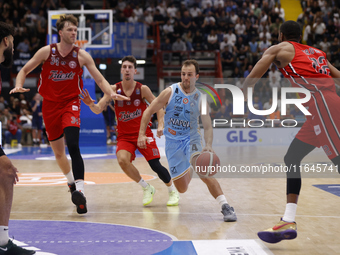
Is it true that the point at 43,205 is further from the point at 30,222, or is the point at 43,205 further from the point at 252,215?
the point at 252,215

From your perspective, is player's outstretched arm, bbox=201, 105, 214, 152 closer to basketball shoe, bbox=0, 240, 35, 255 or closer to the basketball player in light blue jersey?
the basketball player in light blue jersey

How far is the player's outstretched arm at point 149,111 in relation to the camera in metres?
5.24

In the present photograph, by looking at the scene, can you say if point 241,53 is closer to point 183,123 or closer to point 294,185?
point 183,123

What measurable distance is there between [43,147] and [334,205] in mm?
12343

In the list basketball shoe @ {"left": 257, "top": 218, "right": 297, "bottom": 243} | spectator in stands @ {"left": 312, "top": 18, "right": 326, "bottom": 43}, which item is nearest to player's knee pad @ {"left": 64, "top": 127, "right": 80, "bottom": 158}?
basketball shoe @ {"left": 257, "top": 218, "right": 297, "bottom": 243}

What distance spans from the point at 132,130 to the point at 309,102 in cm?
277

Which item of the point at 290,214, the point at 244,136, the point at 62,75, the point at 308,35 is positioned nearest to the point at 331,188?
the point at 290,214

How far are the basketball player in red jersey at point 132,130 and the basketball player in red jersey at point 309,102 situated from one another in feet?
7.06

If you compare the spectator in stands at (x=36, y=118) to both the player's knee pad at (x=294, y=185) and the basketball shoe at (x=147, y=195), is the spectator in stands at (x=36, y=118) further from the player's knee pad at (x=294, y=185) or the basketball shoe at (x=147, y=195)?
the player's knee pad at (x=294, y=185)

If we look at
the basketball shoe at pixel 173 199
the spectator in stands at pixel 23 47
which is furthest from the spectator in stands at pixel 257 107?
the spectator in stands at pixel 23 47

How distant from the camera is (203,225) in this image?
4.73 meters

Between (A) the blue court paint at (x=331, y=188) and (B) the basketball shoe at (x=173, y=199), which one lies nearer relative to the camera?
(B) the basketball shoe at (x=173, y=199)

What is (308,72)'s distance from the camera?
402 centimetres

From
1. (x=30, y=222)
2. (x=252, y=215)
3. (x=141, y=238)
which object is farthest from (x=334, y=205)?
(x=30, y=222)
